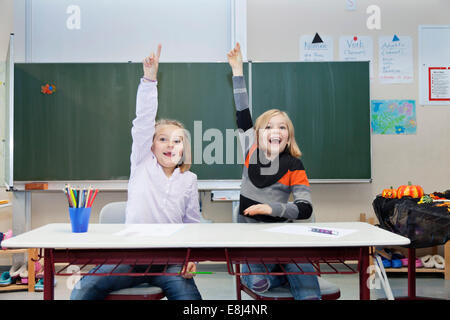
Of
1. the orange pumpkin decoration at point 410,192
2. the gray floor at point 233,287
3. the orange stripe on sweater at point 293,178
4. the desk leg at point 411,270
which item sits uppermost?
the orange stripe on sweater at point 293,178

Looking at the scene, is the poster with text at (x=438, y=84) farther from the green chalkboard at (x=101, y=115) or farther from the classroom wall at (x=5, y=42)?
the classroom wall at (x=5, y=42)

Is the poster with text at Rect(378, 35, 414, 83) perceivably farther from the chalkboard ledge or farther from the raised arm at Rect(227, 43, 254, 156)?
the raised arm at Rect(227, 43, 254, 156)

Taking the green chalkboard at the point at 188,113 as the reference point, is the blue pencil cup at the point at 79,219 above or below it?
below

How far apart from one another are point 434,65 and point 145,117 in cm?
298

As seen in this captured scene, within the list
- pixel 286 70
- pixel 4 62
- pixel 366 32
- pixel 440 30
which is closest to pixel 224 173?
pixel 286 70

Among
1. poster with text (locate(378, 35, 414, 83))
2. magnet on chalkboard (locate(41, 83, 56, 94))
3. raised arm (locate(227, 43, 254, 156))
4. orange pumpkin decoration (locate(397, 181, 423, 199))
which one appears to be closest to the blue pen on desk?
raised arm (locate(227, 43, 254, 156))

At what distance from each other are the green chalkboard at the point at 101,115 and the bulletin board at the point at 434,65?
1870 millimetres

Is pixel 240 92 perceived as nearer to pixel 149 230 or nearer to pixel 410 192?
pixel 149 230

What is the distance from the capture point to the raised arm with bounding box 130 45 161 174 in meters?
1.89

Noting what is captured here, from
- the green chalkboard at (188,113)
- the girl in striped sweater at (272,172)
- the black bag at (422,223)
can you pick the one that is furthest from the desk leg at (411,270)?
the girl in striped sweater at (272,172)

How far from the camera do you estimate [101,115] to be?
10.6 feet

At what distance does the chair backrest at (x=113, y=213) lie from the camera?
192 centimetres

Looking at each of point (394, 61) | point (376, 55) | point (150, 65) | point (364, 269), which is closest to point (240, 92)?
point (150, 65)
